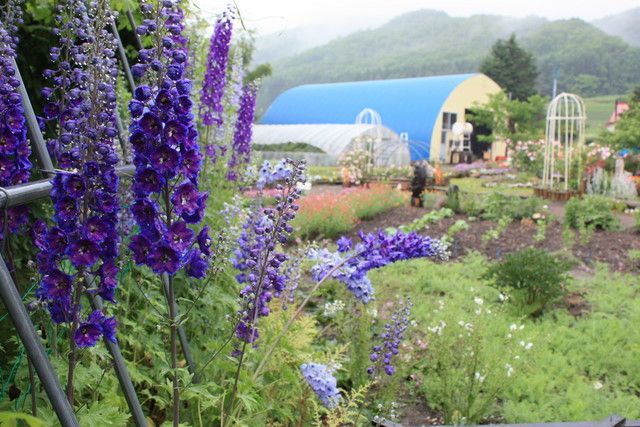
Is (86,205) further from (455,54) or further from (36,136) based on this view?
(455,54)

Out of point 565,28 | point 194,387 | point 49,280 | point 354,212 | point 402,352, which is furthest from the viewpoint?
point 565,28

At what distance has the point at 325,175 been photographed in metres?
18.8

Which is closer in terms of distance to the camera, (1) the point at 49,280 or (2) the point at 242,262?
(1) the point at 49,280

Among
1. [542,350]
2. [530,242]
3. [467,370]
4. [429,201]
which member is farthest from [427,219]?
[467,370]

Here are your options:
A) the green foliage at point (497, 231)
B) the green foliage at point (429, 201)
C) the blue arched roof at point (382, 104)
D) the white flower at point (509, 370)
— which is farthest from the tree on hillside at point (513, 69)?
the white flower at point (509, 370)

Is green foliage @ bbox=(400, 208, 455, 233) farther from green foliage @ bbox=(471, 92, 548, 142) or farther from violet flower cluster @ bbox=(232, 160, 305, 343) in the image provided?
green foliage @ bbox=(471, 92, 548, 142)

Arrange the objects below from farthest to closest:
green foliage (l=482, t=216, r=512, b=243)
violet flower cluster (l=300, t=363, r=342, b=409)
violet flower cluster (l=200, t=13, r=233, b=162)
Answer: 1. green foliage (l=482, t=216, r=512, b=243)
2. violet flower cluster (l=200, t=13, r=233, b=162)
3. violet flower cluster (l=300, t=363, r=342, b=409)

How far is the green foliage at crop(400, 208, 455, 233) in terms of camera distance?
33.1 ft

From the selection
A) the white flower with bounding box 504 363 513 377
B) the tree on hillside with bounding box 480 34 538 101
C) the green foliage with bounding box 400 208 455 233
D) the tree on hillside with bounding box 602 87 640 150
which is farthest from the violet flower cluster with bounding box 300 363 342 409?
the tree on hillside with bounding box 480 34 538 101

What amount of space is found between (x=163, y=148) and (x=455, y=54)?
117m

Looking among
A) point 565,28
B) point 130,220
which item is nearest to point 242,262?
point 130,220

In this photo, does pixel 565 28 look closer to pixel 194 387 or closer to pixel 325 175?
pixel 325 175

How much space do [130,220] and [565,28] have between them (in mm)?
117643

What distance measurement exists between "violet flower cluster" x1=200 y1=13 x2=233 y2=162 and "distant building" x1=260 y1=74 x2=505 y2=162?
24.3m
